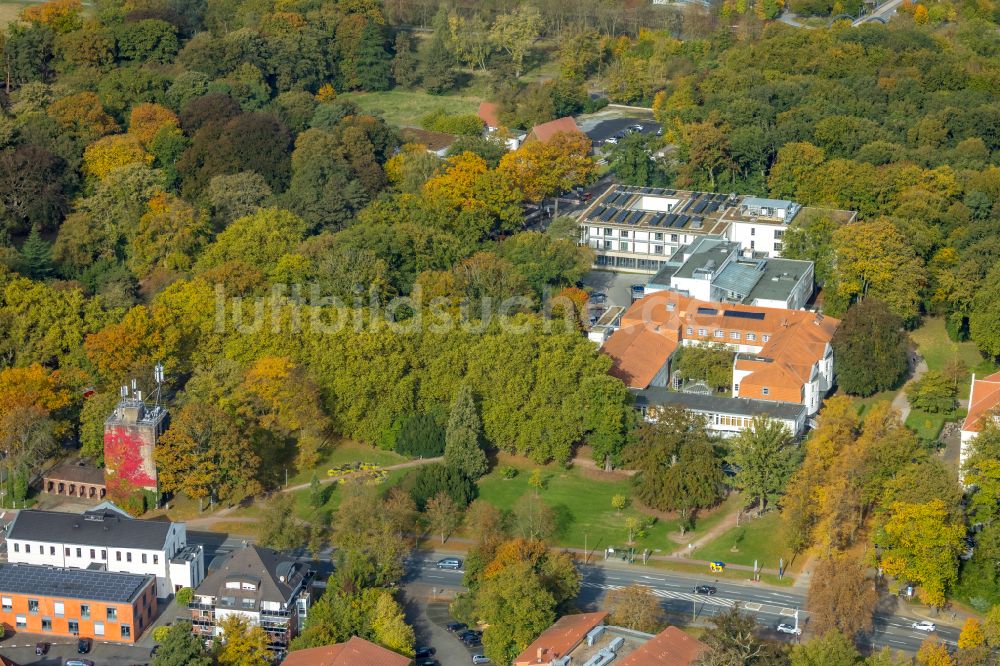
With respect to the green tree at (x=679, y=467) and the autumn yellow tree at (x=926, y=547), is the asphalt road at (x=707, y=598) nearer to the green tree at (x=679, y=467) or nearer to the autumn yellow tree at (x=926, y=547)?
the autumn yellow tree at (x=926, y=547)

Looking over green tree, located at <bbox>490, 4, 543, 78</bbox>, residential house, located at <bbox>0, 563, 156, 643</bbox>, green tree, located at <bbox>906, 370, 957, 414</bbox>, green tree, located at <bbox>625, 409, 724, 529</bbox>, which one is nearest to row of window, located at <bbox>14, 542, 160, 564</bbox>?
residential house, located at <bbox>0, 563, 156, 643</bbox>

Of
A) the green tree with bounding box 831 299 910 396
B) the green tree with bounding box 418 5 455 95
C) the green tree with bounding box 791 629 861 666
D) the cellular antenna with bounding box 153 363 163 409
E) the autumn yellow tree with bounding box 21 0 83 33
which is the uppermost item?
the autumn yellow tree with bounding box 21 0 83 33

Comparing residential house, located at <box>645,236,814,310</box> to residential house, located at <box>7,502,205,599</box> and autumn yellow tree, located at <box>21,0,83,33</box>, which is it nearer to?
residential house, located at <box>7,502,205,599</box>

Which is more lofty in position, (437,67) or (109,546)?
(437,67)

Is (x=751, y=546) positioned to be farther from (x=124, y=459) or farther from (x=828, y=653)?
(x=124, y=459)

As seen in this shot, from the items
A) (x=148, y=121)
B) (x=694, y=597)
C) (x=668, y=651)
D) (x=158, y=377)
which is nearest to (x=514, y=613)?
(x=668, y=651)

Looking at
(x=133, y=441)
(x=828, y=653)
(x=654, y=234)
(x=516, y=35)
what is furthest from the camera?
(x=516, y=35)

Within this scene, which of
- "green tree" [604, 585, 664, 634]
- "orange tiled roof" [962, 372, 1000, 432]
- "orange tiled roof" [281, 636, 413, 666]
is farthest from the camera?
"orange tiled roof" [962, 372, 1000, 432]
